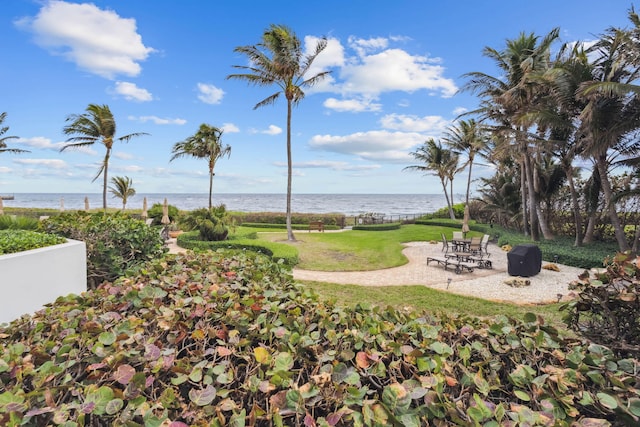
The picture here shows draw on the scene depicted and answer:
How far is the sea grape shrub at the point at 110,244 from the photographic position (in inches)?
230

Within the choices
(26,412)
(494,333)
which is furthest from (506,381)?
(26,412)

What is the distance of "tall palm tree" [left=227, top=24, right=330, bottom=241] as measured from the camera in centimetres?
1441

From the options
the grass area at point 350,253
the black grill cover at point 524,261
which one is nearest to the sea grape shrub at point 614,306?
the black grill cover at point 524,261

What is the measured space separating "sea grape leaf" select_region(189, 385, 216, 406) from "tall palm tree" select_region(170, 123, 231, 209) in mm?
23590

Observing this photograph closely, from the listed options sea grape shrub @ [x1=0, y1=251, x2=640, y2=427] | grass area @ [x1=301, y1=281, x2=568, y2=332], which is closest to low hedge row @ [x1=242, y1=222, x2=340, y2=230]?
grass area @ [x1=301, y1=281, x2=568, y2=332]

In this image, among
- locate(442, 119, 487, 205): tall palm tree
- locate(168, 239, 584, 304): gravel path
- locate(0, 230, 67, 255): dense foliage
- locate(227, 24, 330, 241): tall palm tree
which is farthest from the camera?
locate(442, 119, 487, 205): tall palm tree

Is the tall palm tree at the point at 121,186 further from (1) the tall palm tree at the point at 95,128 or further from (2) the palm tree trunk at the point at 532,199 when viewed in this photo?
(2) the palm tree trunk at the point at 532,199

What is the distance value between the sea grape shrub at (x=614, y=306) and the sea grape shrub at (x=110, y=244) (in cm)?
610

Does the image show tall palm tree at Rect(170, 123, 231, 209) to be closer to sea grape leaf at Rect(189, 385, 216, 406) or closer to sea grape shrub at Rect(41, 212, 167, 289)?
sea grape shrub at Rect(41, 212, 167, 289)

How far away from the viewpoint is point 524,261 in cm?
954

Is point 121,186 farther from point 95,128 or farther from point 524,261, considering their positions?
point 524,261

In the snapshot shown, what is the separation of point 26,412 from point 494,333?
188cm

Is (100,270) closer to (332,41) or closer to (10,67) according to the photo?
(10,67)

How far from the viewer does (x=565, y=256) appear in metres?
11.6
